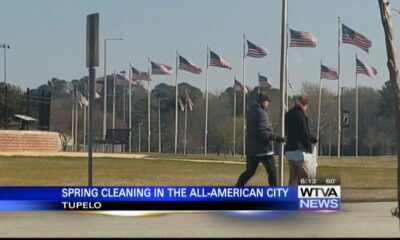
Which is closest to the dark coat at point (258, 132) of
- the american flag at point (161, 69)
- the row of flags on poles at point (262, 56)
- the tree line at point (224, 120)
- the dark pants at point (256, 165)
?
the dark pants at point (256, 165)

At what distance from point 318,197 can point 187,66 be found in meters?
47.0

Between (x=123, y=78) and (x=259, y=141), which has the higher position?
(x=123, y=78)

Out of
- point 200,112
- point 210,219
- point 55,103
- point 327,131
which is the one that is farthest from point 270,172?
point 55,103

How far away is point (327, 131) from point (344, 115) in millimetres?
30256

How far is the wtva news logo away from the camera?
10031mm

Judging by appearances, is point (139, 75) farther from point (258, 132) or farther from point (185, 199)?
point (185, 199)

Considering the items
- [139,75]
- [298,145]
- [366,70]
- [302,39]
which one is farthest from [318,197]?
[139,75]

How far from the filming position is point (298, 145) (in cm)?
1170

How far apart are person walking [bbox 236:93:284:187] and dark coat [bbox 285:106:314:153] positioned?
44 cm

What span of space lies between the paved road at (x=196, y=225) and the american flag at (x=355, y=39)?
32.5 m

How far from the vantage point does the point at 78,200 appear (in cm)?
1004

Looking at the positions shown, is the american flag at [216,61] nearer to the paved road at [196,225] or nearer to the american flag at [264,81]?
the american flag at [264,81]

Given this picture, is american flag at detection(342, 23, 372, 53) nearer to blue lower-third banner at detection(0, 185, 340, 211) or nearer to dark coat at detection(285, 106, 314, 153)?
dark coat at detection(285, 106, 314, 153)

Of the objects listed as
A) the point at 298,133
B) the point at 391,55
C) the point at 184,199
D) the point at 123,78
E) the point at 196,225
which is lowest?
the point at 196,225
